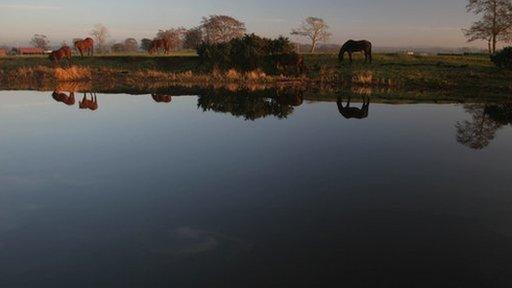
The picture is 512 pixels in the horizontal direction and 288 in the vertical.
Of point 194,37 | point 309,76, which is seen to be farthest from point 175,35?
point 309,76

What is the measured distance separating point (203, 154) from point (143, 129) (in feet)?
19.1

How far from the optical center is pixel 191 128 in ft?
70.9

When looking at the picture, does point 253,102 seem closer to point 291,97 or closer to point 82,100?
point 291,97

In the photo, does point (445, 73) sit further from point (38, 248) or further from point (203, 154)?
point (38, 248)

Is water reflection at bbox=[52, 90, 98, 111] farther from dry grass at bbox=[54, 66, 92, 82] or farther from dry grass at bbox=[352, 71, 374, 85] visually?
dry grass at bbox=[352, 71, 374, 85]

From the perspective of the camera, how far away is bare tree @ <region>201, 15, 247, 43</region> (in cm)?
9856

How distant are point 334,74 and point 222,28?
58259 millimetres

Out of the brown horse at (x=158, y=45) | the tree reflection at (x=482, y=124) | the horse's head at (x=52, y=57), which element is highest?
the brown horse at (x=158, y=45)

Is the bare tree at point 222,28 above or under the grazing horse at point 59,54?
above

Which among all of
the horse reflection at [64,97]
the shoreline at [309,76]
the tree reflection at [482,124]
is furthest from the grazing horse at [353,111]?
the horse reflection at [64,97]

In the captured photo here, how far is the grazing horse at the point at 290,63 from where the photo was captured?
48.5m

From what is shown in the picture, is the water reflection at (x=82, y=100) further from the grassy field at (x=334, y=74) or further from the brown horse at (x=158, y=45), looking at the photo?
the brown horse at (x=158, y=45)

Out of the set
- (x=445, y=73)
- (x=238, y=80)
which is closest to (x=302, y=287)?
(x=238, y=80)

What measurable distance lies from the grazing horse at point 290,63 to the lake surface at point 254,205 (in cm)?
2687
